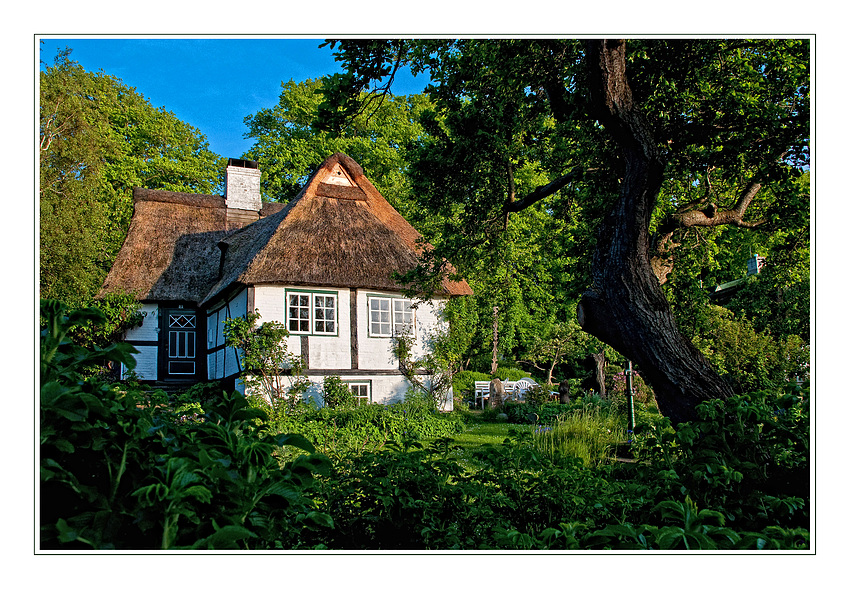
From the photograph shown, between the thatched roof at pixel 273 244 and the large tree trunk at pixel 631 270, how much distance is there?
7505mm

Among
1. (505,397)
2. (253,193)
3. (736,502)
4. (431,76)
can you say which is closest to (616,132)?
(431,76)

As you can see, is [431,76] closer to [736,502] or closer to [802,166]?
[802,166]

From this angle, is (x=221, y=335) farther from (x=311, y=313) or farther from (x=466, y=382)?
(x=466, y=382)

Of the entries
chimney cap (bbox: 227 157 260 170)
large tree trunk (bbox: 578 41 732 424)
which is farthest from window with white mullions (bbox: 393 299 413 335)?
large tree trunk (bbox: 578 41 732 424)

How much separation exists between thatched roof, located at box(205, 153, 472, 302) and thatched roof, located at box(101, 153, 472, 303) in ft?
0.07

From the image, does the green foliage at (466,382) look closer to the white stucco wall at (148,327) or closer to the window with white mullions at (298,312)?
the window with white mullions at (298,312)

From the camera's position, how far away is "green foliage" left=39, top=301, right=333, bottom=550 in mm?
1734

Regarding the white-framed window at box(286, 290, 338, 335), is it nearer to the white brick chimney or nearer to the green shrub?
the white brick chimney

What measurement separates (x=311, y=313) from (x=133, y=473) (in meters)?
10.9

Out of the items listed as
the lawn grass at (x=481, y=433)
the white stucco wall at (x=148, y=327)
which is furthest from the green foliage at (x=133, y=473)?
the white stucco wall at (x=148, y=327)

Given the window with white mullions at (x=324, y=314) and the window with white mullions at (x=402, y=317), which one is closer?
the window with white mullions at (x=324, y=314)

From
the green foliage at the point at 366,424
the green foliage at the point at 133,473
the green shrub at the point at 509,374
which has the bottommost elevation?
the green shrub at the point at 509,374

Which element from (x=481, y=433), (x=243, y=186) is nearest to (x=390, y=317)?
(x=481, y=433)

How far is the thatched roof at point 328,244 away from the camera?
12.4 metres
